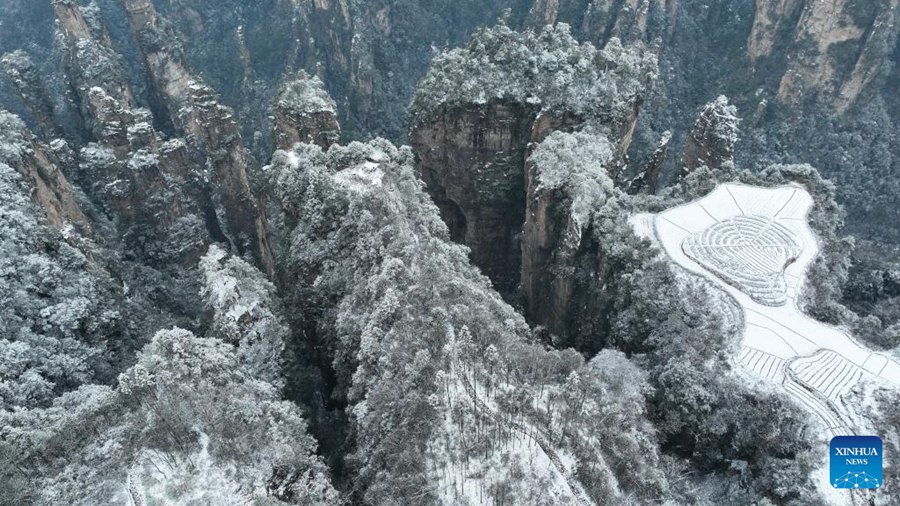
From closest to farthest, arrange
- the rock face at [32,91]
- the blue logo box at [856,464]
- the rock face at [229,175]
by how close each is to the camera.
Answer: the blue logo box at [856,464]
the rock face at [229,175]
the rock face at [32,91]

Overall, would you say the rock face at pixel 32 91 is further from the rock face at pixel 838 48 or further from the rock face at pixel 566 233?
the rock face at pixel 838 48

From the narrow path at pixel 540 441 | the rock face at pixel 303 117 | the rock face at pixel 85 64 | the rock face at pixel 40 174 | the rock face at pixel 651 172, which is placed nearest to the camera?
the narrow path at pixel 540 441

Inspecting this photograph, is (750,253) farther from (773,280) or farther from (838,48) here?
(838,48)

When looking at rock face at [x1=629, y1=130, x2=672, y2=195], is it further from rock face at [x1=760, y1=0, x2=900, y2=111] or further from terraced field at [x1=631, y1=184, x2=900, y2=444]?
rock face at [x1=760, y1=0, x2=900, y2=111]

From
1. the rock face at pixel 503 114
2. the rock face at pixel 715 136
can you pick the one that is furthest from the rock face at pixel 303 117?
the rock face at pixel 715 136

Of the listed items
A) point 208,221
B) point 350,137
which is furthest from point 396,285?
point 350,137

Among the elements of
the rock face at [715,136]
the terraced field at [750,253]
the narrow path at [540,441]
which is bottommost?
the narrow path at [540,441]

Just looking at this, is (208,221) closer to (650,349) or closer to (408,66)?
(650,349)

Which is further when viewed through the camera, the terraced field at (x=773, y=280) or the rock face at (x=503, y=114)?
the rock face at (x=503, y=114)
